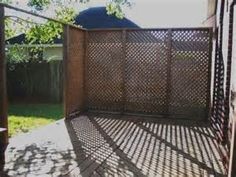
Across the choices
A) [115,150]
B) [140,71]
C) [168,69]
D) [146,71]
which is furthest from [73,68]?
[115,150]

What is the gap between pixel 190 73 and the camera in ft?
27.1

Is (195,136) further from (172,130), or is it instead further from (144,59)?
(144,59)

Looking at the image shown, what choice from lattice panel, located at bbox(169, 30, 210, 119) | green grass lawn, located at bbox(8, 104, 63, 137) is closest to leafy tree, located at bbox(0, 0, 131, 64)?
green grass lawn, located at bbox(8, 104, 63, 137)

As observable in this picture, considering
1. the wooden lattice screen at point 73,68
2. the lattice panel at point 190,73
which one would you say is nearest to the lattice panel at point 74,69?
the wooden lattice screen at point 73,68

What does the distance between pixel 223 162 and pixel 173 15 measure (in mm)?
20184

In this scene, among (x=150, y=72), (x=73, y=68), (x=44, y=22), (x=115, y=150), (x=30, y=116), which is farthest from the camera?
→ (x=44, y=22)

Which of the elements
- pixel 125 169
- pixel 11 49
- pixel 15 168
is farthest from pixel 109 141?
pixel 11 49

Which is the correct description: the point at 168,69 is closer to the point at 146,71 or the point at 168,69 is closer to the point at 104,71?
the point at 146,71

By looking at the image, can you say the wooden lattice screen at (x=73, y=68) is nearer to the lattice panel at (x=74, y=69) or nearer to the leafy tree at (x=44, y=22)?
the lattice panel at (x=74, y=69)

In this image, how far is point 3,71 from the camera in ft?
16.8

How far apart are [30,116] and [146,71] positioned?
10.1ft

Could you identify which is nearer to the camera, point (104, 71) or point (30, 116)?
point (30, 116)

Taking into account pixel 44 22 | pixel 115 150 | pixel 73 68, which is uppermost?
pixel 44 22

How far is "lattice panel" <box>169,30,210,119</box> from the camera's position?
814 centimetres
